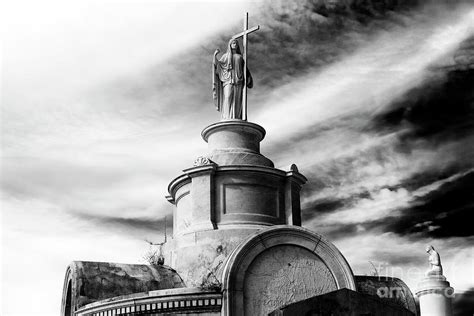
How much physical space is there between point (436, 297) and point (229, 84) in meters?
9.06

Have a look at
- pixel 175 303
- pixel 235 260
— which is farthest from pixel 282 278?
pixel 175 303

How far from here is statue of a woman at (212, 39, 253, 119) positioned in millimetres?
22141

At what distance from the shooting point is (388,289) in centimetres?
1988

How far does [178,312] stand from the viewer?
1695 cm

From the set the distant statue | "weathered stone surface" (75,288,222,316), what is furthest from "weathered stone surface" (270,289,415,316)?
"weathered stone surface" (75,288,222,316)

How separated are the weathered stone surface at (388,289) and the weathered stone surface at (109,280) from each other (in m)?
4.68

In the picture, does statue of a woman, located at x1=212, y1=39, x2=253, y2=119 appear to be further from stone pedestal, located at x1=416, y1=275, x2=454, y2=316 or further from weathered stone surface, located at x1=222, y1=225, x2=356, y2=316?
stone pedestal, located at x1=416, y1=275, x2=454, y2=316

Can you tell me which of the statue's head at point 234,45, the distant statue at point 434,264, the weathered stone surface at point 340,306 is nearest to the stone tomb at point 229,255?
the weathered stone surface at point 340,306

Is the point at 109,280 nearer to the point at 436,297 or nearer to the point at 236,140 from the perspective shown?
the point at 236,140

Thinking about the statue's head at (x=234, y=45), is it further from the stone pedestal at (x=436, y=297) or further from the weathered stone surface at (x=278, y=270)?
the stone pedestal at (x=436, y=297)

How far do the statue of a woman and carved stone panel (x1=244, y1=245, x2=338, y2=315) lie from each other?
5.43 m

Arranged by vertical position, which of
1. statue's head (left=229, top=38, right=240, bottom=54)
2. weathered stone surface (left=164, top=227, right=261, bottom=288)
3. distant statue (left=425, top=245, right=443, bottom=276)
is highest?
statue's head (left=229, top=38, right=240, bottom=54)

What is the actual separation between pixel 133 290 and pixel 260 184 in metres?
4.29

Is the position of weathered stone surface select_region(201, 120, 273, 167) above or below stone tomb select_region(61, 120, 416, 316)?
above
